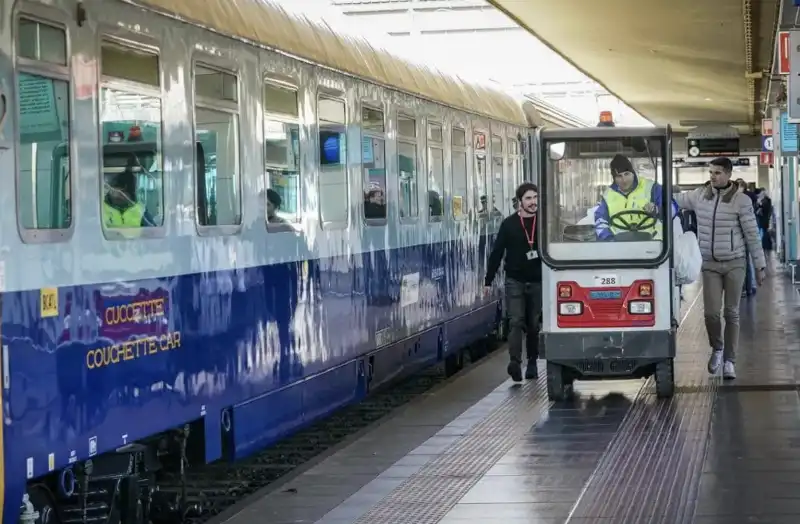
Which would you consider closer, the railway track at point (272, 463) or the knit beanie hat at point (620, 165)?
the railway track at point (272, 463)

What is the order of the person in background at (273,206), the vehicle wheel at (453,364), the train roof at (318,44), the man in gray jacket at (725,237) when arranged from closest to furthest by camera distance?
the train roof at (318,44) → the person in background at (273,206) → the man in gray jacket at (725,237) → the vehicle wheel at (453,364)

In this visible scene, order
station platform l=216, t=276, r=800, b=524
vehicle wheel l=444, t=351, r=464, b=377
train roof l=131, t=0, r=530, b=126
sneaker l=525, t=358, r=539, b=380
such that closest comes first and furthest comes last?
1. station platform l=216, t=276, r=800, b=524
2. train roof l=131, t=0, r=530, b=126
3. sneaker l=525, t=358, r=539, b=380
4. vehicle wheel l=444, t=351, r=464, b=377

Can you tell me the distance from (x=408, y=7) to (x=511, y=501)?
78.5 feet

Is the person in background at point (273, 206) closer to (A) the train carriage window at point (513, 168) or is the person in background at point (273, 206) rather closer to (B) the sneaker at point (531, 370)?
(B) the sneaker at point (531, 370)

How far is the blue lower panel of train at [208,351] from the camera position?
22.3 ft

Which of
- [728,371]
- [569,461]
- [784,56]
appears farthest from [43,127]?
[784,56]

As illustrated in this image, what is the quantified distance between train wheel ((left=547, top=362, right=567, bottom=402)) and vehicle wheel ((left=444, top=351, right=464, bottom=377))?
449 centimetres

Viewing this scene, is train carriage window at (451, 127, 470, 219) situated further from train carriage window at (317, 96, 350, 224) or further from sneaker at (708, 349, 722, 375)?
train carriage window at (317, 96, 350, 224)

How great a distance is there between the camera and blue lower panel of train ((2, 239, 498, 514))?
22.3ft

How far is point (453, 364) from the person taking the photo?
17.6m

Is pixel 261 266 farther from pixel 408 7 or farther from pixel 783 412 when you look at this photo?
pixel 408 7

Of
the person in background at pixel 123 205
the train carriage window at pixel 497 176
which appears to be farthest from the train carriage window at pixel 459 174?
the person in background at pixel 123 205

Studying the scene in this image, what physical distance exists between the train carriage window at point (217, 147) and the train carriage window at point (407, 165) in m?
4.59

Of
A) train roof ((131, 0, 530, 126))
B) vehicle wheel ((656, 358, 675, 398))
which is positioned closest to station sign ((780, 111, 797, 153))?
train roof ((131, 0, 530, 126))
